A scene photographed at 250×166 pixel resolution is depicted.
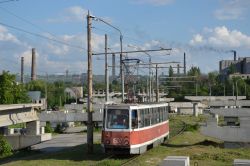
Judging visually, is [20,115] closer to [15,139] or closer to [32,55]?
[15,139]

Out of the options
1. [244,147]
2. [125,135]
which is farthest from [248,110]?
[125,135]

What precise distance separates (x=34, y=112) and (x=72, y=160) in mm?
18076

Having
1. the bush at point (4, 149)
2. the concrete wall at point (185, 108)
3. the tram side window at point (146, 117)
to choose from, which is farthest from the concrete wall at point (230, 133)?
the concrete wall at point (185, 108)

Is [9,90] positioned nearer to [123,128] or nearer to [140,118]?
[140,118]

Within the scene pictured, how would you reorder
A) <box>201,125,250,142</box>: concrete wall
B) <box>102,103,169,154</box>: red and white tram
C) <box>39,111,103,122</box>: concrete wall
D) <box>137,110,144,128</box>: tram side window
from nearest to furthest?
1. <box>102,103,169,154</box>: red and white tram
2. <box>137,110,144,128</box>: tram side window
3. <box>201,125,250,142</box>: concrete wall
4. <box>39,111,103,122</box>: concrete wall

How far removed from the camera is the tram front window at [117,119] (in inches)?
1024

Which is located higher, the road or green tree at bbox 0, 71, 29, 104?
green tree at bbox 0, 71, 29, 104

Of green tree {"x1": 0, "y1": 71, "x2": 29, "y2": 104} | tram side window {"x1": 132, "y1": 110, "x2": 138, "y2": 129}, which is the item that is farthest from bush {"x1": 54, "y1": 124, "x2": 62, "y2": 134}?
tram side window {"x1": 132, "y1": 110, "x2": 138, "y2": 129}

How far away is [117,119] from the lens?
86.0 ft

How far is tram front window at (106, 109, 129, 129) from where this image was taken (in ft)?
85.4

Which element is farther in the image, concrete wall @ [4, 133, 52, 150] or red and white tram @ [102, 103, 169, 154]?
concrete wall @ [4, 133, 52, 150]

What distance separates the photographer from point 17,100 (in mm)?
84375

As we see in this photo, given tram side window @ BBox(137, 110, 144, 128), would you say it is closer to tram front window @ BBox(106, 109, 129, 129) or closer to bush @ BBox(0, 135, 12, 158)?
tram front window @ BBox(106, 109, 129, 129)

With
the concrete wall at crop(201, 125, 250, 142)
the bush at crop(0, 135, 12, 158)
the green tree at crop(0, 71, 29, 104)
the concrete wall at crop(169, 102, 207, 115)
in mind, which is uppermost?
the green tree at crop(0, 71, 29, 104)
